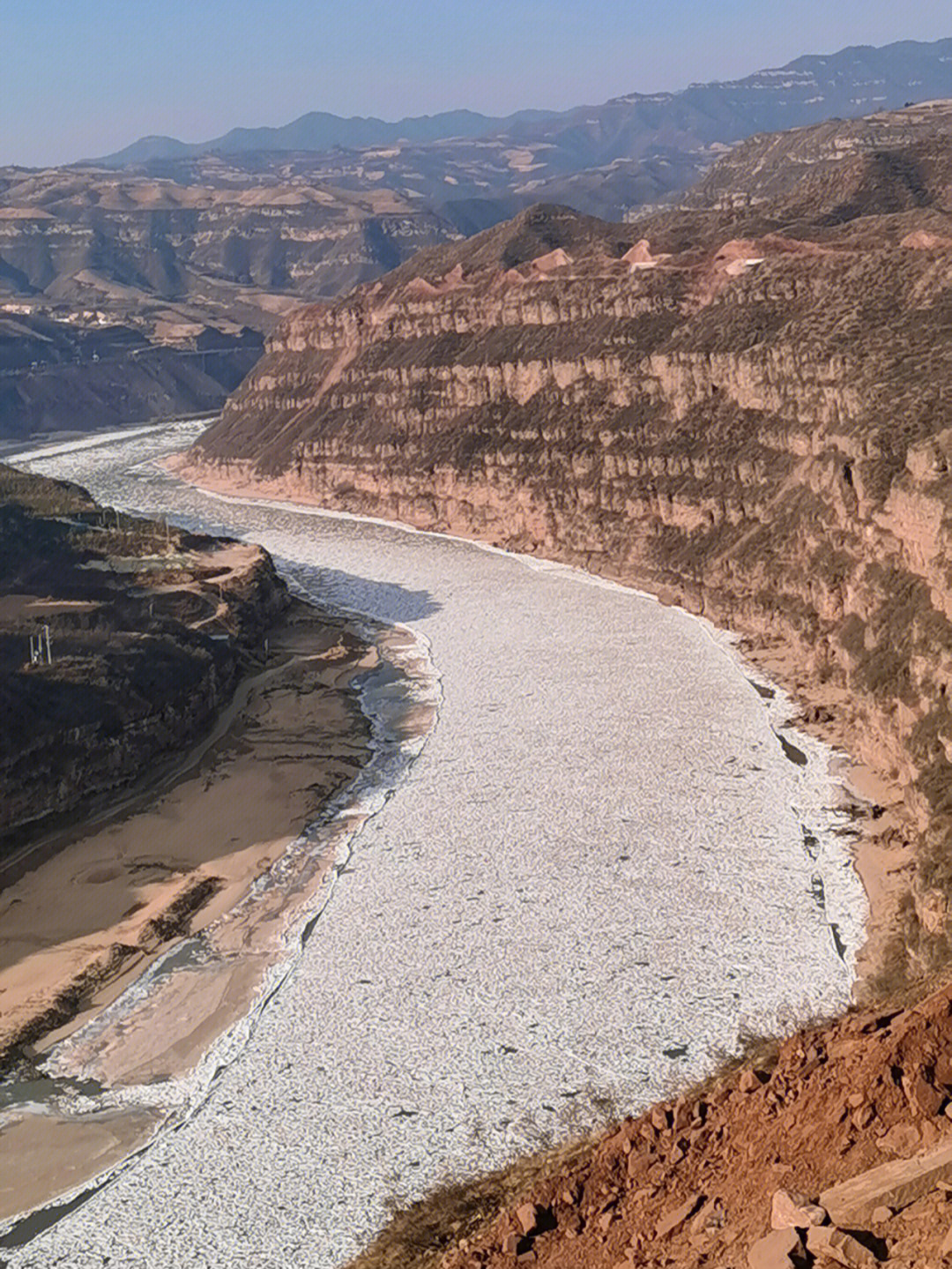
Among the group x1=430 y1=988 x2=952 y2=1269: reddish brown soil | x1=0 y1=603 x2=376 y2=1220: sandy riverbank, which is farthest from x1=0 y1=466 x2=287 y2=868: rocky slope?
x1=430 y1=988 x2=952 y2=1269: reddish brown soil

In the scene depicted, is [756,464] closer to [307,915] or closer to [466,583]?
[466,583]

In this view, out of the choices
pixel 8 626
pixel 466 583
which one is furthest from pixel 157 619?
pixel 466 583

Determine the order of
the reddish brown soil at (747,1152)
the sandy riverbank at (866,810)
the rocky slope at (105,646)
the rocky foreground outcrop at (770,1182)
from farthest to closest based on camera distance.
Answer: the rocky slope at (105,646)
the sandy riverbank at (866,810)
the reddish brown soil at (747,1152)
the rocky foreground outcrop at (770,1182)

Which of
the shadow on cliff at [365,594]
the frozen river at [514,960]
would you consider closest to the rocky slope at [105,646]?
the shadow on cliff at [365,594]

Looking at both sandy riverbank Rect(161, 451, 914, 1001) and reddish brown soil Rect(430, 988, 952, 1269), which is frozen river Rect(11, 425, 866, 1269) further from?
reddish brown soil Rect(430, 988, 952, 1269)

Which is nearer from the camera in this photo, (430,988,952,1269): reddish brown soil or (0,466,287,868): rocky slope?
(430,988,952,1269): reddish brown soil

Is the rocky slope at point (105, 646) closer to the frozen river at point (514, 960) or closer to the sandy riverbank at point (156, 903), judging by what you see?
the sandy riverbank at point (156, 903)
